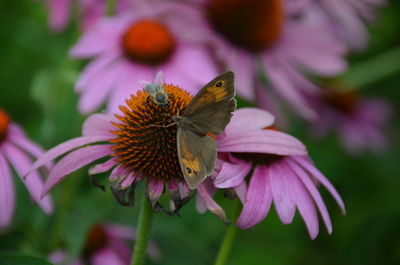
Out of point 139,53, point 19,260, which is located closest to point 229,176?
point 19,260

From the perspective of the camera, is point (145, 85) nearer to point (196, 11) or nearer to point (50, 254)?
point (50, 254)

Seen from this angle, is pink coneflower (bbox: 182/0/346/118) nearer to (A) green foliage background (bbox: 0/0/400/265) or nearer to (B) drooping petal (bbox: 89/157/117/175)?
(A) green foliage background (bbox: 0/0/400/265)

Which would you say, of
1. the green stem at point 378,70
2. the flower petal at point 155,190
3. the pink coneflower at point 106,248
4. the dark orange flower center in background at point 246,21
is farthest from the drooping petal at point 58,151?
the green stem at point 378,70

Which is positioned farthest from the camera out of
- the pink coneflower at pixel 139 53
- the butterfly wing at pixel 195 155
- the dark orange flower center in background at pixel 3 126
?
the pink coneflower at pixel 139 53

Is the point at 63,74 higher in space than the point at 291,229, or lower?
higher

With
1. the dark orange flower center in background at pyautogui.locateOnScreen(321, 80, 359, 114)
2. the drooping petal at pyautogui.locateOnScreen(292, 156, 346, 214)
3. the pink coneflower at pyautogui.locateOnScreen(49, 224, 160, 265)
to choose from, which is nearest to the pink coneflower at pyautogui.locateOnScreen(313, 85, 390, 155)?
the dark orange flower center in background at pyautogui.locateOnScreen(321, 80, 359, 114)

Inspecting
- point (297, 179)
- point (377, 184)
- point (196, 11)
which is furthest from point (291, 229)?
point (297, 179)

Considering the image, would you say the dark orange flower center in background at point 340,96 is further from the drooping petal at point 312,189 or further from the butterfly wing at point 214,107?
the butterfly wing at point 214,107

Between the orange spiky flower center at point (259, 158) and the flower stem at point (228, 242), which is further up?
the orange spiky flower center at point (259, 158)
